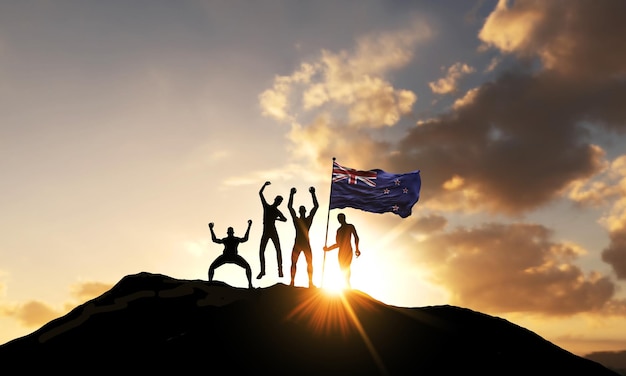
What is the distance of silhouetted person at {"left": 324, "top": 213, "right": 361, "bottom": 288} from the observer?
19.6 meters

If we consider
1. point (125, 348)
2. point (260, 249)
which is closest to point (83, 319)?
point (125, 348)

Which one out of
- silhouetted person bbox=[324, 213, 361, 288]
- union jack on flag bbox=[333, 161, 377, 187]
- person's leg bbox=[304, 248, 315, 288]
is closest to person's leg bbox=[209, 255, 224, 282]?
person's leg bbox=[304, 248, 315, 288]

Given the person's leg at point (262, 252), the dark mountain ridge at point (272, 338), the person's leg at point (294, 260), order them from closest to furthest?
the dark mountain ridge at point (272, 338) < the person's leg at point (294, 260) < the person's leg at point (262, 252)

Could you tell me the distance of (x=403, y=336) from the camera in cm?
1841

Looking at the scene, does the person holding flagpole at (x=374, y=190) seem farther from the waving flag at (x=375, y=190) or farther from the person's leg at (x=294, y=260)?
the person's leg at (x=294, y=260)

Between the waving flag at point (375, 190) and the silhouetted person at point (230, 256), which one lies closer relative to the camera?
the silhouetted person at point (230, 256)

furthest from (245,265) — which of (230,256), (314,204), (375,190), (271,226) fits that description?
(375,190)

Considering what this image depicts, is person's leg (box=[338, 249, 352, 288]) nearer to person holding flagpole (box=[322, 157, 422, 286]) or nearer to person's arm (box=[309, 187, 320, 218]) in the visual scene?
person's arm (box=[309, 187, 320, 218])

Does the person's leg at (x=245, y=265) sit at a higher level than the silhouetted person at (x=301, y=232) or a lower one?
lower

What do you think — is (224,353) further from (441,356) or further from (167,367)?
(441,356)

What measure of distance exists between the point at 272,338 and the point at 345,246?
13.1 ft

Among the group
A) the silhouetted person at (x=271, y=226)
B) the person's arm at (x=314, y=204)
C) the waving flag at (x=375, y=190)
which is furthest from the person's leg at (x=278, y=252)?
the waving flag at (x=375, y=190)

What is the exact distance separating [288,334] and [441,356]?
4.67m

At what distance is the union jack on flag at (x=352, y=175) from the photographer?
22.1 meters
